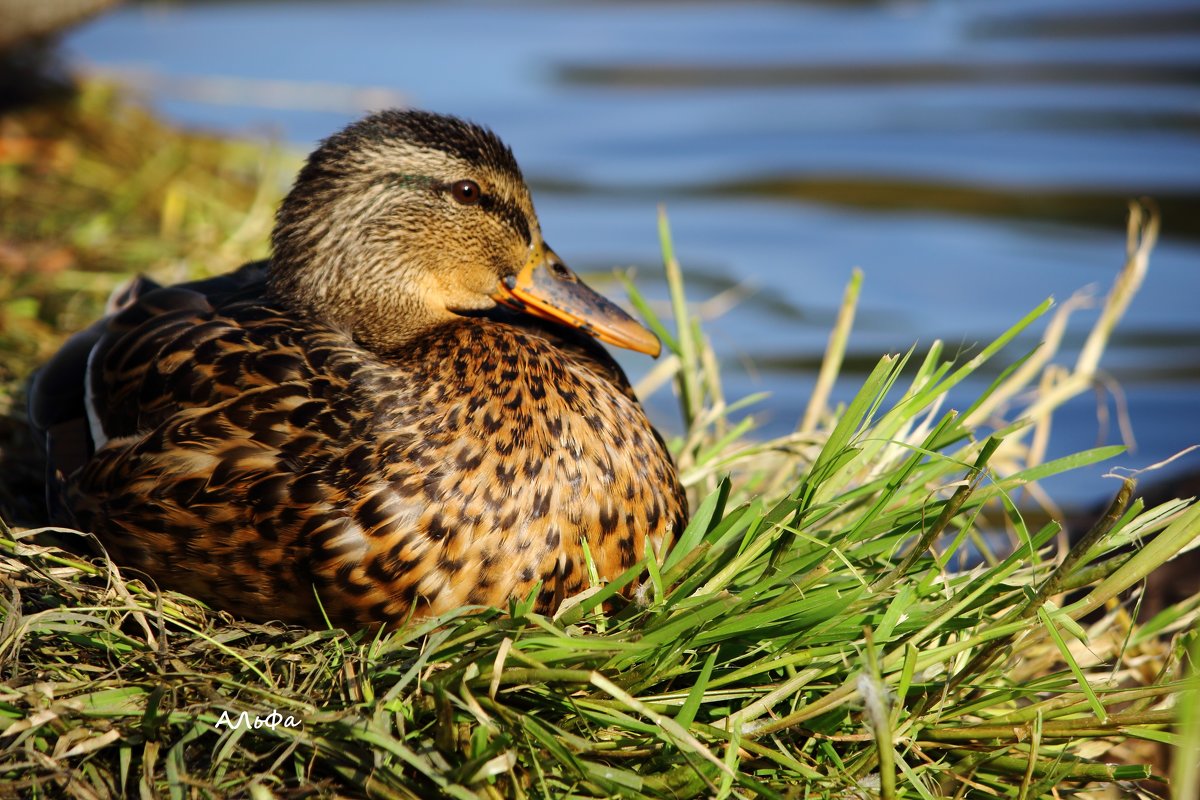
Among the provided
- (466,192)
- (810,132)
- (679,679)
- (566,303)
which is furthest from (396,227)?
(810,132)

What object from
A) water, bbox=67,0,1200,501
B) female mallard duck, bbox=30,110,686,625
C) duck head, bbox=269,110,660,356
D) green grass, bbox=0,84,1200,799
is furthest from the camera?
water, bbox=67,0,1200,501

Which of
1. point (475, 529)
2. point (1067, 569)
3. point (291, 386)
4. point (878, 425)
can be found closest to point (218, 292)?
point (291, 386)

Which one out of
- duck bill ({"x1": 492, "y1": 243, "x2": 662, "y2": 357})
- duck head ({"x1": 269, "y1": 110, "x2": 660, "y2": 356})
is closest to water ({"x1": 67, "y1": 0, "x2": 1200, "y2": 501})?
duck bill ({"x1": 492, "y1": 243, "x2": 662, "y2": 357})

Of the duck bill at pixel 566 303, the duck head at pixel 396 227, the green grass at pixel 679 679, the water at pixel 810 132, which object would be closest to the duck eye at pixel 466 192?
the duck head at pixel 396 227

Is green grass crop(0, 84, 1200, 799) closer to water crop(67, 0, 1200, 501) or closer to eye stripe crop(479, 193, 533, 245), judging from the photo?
eye stripe crop(479, 193, 533, 245)

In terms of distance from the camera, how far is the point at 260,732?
89.7 inches

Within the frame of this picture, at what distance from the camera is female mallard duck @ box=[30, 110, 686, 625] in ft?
8.12

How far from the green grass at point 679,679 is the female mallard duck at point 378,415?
0.10 metres

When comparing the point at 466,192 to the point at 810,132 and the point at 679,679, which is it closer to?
the point at 679,679

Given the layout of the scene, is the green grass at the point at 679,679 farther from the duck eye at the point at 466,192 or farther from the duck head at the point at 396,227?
the duck eye at the point at 466,192

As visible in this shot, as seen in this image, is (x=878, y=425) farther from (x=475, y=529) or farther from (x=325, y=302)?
(x=325, y=302)

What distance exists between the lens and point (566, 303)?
2967 millimetres

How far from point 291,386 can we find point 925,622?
1.25 m

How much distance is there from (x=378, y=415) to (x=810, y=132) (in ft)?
22.4
